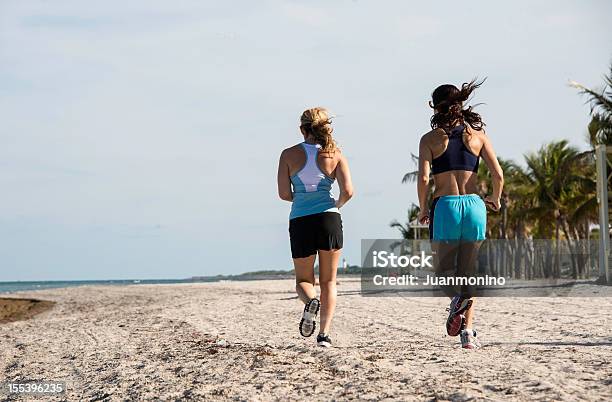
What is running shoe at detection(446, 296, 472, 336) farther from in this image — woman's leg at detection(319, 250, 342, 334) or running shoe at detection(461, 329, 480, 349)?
woman's leg at detection(319, 250, 342, 334)

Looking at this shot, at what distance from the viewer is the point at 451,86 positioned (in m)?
6.30

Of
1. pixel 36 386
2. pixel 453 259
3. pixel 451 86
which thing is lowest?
pixel 36 386

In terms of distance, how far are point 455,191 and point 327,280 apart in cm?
126

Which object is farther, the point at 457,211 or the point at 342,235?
the point at 342,235

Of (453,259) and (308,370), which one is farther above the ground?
(453,259)

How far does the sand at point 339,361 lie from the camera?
4.79 metres

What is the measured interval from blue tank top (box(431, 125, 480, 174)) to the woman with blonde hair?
793 millimetres

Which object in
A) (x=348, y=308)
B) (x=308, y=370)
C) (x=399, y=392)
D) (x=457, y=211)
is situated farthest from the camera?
(x=348, y=308)

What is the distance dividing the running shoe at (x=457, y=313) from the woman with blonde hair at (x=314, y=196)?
988 mm

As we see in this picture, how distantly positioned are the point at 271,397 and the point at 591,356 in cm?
240

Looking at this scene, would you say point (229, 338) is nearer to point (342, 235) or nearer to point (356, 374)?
point (342, 235)

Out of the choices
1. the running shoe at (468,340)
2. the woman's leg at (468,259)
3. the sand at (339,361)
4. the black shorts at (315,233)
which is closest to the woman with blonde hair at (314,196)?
the black shorts at (315,233)

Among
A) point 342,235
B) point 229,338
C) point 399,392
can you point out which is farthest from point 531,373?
point 229,338

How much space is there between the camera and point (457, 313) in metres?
6.21
